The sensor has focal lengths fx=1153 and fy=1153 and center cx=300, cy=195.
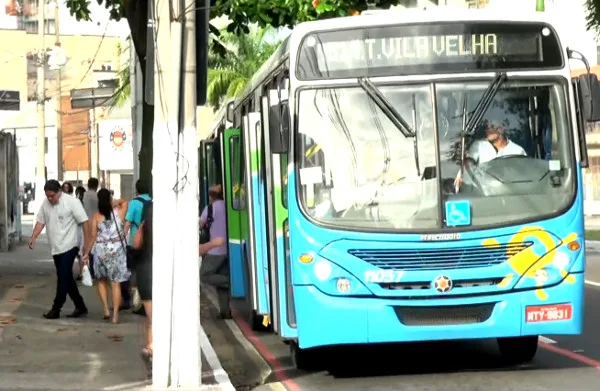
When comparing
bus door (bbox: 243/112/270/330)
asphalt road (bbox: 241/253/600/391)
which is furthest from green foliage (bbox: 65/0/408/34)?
asphalt road (bbox: 241/253/600/391)

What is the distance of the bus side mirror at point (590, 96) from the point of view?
972 centimetres

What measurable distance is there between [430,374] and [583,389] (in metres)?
1.63

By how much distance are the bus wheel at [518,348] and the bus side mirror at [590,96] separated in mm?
2159

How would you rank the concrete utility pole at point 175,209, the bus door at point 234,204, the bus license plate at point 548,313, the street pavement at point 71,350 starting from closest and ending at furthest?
the concrete utility pole at point 175,209 → the bus license plate at point 548,313 → the street pavement at point 71,350 → the bus door at point 234,204

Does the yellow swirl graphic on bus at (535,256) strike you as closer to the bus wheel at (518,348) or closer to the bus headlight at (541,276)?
the bus headlight at (541,276)

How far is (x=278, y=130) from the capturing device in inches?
380

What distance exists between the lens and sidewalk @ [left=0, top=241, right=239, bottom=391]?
9992mm

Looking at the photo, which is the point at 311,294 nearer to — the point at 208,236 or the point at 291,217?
the point at 291,217

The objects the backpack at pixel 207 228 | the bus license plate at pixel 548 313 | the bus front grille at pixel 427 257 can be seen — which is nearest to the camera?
the bus front grille at pixel 427 257

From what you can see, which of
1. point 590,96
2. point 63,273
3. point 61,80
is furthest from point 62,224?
point 61,80

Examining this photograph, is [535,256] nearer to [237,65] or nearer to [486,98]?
[486,98]

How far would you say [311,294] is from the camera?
9609mm

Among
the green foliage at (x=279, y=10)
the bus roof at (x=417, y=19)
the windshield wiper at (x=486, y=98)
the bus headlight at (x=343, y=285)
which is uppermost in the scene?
the green foliage at (x=279, y=10)

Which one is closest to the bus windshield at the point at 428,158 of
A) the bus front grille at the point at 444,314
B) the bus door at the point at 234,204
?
the bus front grille at the point at 444,314
